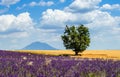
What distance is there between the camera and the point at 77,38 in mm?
63594

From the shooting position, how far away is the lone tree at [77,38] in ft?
207

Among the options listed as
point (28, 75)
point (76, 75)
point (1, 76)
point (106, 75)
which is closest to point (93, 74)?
point (106, 75)

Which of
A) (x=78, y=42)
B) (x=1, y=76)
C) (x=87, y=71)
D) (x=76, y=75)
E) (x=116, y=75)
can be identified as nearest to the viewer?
(x=1, y=76)

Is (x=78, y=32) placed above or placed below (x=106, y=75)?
above

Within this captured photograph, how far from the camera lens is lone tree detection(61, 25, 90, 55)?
207 ft

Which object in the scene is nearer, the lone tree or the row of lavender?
the row of lavender

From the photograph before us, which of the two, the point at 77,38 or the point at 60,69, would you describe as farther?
the point at 77,38

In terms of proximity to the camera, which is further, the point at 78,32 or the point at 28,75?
the point at 78,32

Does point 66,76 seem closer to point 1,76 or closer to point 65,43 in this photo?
point 1,76

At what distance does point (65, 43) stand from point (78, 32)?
9.78 ft

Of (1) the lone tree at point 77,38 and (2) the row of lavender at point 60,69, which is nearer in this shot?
(2) the row of lavender at point 60,69

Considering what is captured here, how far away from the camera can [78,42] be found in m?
62.8

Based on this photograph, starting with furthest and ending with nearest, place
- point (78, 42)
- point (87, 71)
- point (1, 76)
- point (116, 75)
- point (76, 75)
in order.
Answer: point (78, 42) < point (87, 71) < point (116, 75) < point (76, 75) < point (1, 76)

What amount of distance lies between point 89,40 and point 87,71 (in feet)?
185
